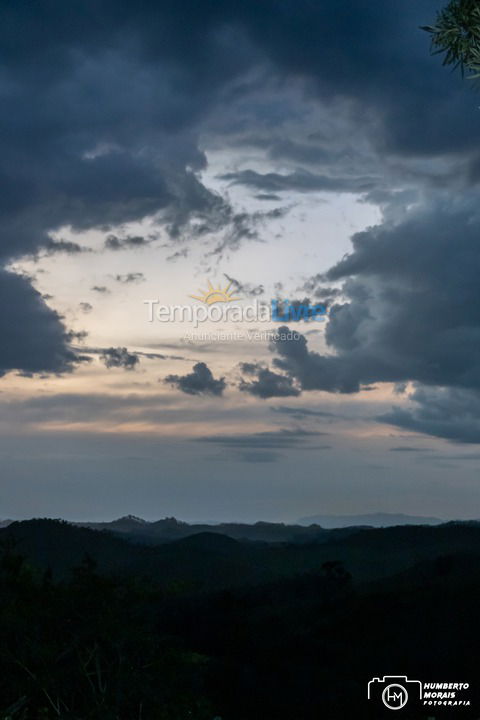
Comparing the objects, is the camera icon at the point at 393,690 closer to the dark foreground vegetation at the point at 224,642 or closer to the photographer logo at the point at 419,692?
the photographer logo at the point at 419,692

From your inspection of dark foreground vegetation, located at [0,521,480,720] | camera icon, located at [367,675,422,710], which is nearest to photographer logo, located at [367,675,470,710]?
camera icon, located at [367,675,422,710]

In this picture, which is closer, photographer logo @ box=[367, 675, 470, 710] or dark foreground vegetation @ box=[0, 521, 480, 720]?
dark foreground vegetation @ box=[0, 521, 480, 720]

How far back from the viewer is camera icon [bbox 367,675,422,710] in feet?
223

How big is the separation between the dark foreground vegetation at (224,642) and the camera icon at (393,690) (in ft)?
4.16

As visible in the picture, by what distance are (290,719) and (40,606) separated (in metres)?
50.4

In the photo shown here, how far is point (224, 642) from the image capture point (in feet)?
348

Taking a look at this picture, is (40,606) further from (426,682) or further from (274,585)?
(274,585)

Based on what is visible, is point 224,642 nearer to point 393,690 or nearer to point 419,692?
point 419,692

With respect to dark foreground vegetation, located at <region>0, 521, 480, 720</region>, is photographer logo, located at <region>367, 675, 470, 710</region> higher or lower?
lower

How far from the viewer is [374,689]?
3068 inches

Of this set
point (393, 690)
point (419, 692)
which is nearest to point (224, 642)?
point (419, 692)

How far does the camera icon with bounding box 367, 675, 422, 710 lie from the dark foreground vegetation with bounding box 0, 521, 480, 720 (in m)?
1.27

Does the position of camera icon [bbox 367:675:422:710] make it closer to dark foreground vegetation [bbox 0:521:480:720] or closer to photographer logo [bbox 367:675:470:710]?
photographer logo [bbox 367:675:470:710]

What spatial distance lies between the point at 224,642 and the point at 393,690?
3740 cm
